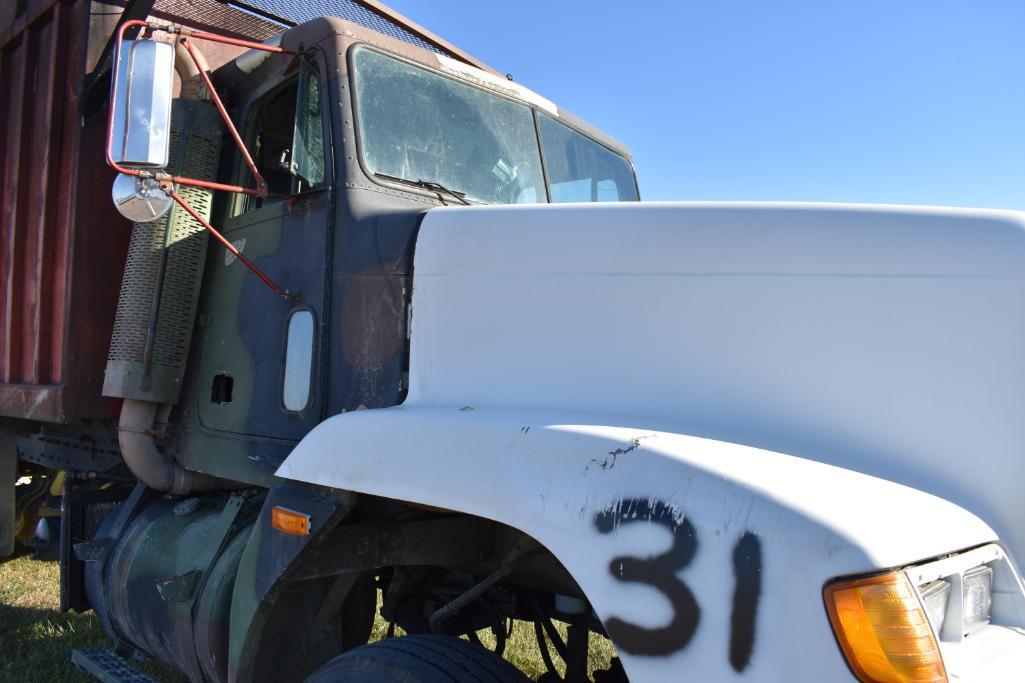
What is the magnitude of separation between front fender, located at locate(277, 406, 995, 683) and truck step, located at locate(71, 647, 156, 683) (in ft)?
7.24

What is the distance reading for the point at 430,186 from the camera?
2.89m

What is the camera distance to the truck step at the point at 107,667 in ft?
11.1

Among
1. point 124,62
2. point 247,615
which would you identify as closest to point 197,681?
point 247,615

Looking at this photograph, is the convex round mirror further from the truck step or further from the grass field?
the grass field

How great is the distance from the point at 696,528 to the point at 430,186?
174cm

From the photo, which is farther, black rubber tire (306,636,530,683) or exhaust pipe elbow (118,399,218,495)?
exhaust pipe elbow (118,399,218,495)

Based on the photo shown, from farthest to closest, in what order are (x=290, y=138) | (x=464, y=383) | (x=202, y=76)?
(x=290, y=138) < (x=202, y=76) < (x=464, y=383)

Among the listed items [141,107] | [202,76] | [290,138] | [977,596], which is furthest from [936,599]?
[290,138]

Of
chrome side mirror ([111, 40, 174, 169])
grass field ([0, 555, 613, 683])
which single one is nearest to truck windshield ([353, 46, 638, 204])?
chrome side mirror ([111, 40, 174, 169])

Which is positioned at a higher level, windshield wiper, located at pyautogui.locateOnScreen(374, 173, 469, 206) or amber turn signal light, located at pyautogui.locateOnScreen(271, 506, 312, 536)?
windshield wiper, located at pyautogui.locateOnScreen(374, 173, 469, 206)

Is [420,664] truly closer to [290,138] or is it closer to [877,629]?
[877,629]

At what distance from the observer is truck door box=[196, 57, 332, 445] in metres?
2.80

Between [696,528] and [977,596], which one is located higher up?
[696,528]

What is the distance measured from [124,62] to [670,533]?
2045 mm
